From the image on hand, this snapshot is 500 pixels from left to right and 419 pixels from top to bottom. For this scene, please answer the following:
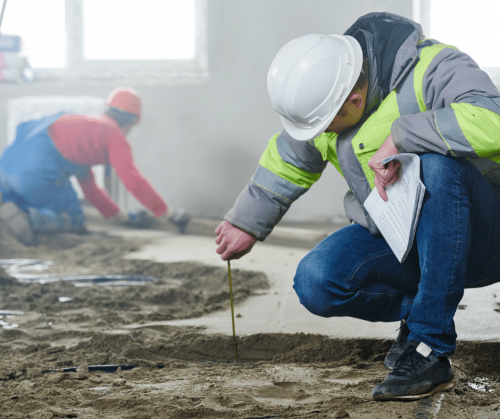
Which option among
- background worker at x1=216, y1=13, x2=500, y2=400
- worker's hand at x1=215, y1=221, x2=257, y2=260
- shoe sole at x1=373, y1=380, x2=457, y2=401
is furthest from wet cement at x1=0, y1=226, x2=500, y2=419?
worker's hand at x1=215, y1=221, x2=257, y2=260

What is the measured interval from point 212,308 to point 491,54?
15.9ft

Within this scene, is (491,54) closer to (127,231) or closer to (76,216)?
(127,231)

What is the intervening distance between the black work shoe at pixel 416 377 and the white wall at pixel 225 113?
447 cm

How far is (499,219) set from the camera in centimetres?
138

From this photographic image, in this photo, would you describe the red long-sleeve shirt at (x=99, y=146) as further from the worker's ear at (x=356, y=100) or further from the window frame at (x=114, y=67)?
the worker's ear at (x=356, y=100)

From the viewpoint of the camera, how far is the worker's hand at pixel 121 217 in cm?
528

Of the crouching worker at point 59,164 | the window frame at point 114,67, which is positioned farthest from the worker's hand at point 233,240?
the window frame at point 114,67

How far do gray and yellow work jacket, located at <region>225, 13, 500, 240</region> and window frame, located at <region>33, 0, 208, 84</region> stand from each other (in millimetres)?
4685

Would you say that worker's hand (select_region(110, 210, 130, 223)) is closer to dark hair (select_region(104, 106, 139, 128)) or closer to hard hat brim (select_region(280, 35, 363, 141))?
dark hair (select_region(104, 106, 139, 128))

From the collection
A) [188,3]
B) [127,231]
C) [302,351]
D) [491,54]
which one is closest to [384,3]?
[491,54]

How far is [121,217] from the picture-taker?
17.3ft

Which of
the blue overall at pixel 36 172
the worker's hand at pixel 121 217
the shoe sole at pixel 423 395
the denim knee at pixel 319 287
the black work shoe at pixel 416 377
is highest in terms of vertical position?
the denim knee at pixel 319 287

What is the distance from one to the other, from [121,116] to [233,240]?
12.7 ft

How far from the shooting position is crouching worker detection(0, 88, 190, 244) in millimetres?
4547
